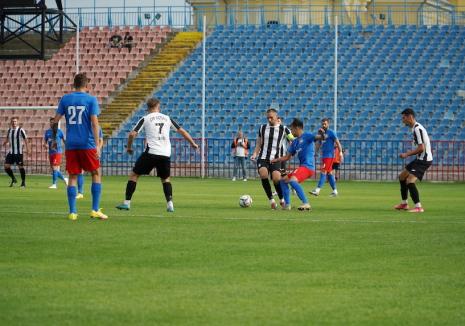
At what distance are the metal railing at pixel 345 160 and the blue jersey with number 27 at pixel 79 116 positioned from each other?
24.7 meters

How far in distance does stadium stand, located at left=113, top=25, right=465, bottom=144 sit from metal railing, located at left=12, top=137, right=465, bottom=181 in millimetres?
1988

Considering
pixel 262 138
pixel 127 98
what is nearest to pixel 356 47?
pixel 127 98

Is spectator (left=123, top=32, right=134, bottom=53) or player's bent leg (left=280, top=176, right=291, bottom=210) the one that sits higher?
spectator (left=123, top=32, right=134, bottom=53)

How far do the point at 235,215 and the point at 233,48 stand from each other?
32085mm

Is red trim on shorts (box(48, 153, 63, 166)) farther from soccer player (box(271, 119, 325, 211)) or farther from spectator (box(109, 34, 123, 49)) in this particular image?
spectator (box(109, 34, 123, 49))

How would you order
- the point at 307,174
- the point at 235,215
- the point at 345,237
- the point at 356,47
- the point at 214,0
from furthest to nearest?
the point at 214,0 < the point at 356,47 < the point at 307,174 < the point at 235,215 < the point at 345,237

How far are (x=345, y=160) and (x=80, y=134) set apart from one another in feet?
82.5

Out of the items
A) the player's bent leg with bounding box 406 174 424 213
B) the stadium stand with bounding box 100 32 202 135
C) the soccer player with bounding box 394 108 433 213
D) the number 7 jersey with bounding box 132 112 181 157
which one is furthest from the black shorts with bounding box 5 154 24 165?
the player's bent leg with bounding box 406 174 424 213

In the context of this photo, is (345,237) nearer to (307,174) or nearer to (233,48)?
(307,174)

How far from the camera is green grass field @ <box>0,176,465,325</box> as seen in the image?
309 inches

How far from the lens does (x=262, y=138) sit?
21.0m

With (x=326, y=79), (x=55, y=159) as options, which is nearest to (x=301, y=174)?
(x=55, y=159)

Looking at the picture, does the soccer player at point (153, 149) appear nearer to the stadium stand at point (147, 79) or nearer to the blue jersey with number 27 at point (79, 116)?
the blue jersey with number 27 at point (79, 116)

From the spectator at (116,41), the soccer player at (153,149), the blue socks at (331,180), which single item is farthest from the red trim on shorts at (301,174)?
the spectator at (116,41)
